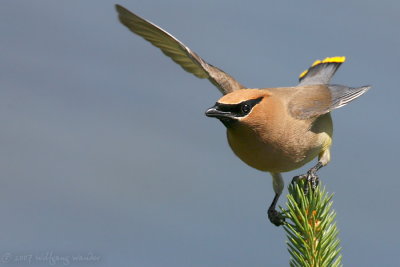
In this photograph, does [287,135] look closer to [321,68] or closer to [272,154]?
[272,154]

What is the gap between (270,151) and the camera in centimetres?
448

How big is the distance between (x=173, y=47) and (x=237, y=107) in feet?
5.04

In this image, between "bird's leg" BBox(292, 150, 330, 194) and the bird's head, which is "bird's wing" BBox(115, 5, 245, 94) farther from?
"bird's leg" BBox(292, 150, 330, 194)

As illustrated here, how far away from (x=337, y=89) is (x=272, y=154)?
149cm

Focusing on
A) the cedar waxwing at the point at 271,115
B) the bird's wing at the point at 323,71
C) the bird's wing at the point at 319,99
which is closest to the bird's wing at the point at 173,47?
the cedar waxwing at the point at 271,115

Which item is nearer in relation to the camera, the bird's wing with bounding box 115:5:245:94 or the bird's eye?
the bird's eye

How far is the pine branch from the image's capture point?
3.41 meters

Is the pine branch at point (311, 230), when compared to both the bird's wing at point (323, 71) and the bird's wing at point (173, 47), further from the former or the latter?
the bird's wing at point (323, 71)

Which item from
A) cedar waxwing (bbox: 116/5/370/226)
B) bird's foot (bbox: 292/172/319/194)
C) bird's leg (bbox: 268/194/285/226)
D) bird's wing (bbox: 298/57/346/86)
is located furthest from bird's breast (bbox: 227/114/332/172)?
bird's wing (bbox: 298/57/346/86)

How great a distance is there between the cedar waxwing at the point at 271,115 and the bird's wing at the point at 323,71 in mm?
778

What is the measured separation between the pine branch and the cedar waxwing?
28 centimetres

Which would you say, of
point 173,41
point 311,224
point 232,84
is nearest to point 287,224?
point 311,224

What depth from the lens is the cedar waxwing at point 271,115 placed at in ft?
14.4

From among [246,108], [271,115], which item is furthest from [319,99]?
[246,108]
